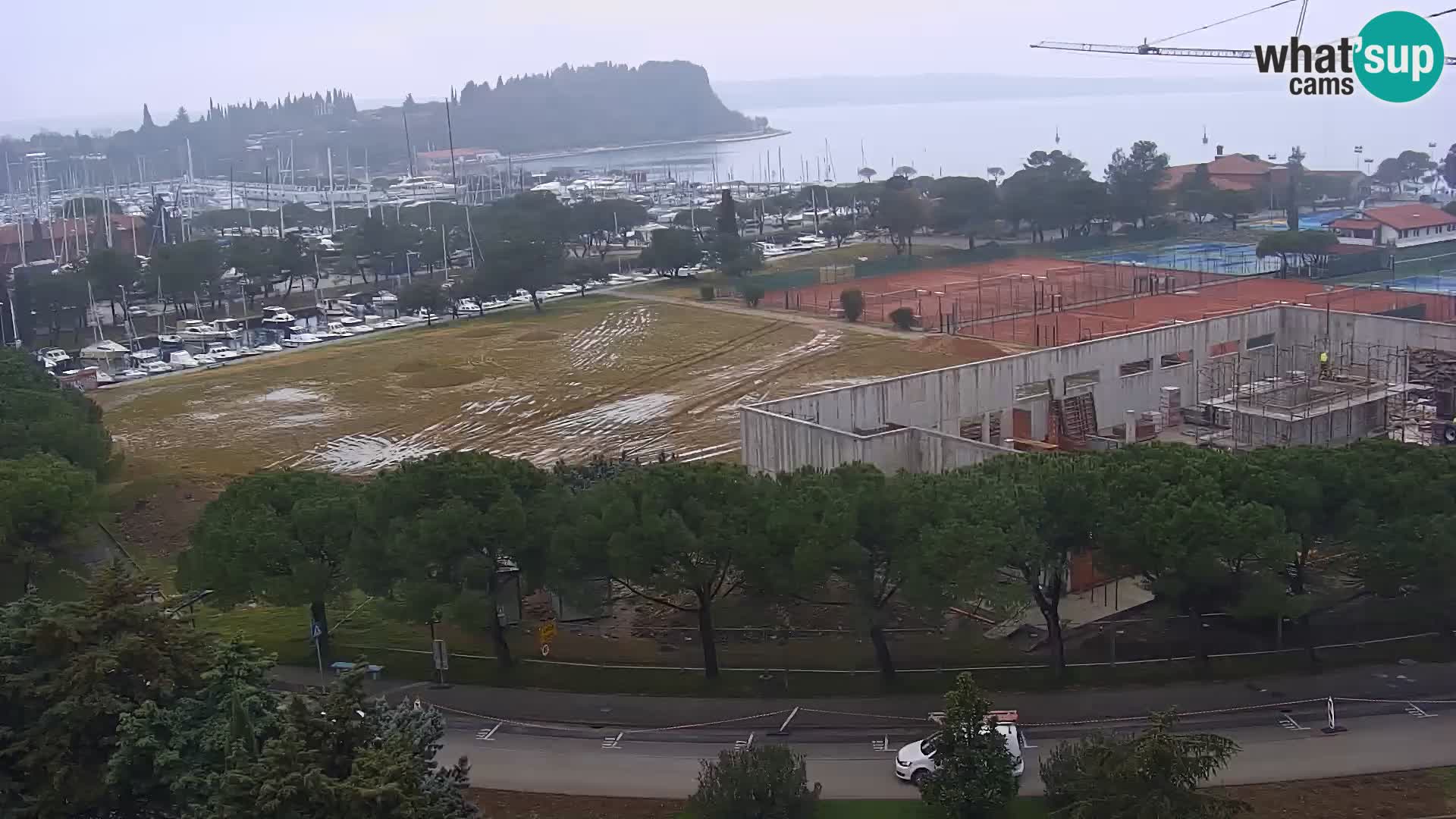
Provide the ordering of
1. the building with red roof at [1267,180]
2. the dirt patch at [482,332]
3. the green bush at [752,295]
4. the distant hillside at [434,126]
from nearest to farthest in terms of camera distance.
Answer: the dirt patch at [482,332], the green bush at [752,295], the building with red roof at [1267,180], the distant hillside at [434,126]

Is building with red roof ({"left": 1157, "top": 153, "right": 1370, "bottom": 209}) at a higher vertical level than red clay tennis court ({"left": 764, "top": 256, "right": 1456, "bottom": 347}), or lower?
higher

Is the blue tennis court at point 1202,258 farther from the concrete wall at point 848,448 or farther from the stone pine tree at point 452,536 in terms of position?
the stone pine tree at point 452,536

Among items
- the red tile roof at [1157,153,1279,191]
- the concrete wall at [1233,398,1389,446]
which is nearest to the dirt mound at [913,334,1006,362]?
the concrete wall at [1233,398,1389,446]

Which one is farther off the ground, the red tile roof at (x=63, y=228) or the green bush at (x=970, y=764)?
the red tile roof at (x=63, y=228)

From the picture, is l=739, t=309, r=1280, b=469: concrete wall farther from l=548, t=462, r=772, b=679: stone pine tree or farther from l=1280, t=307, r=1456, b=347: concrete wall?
l=548, t=462, r=772, b=679: stone pine tree

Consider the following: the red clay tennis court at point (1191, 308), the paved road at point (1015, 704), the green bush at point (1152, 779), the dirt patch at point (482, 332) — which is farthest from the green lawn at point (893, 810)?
the dirt patch at point (482, 332)

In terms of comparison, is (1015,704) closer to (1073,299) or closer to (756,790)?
(756,790)
